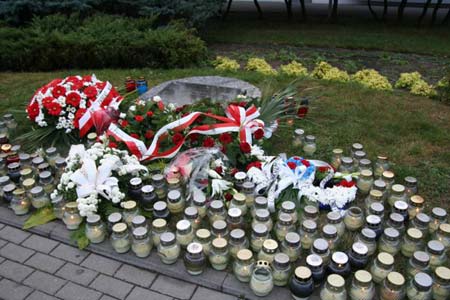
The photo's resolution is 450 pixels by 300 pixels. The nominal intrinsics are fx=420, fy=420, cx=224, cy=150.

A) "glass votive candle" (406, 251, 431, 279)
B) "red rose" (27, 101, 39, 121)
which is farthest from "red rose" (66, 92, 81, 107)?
"glass votive candle" (406, 251, 431, 279)

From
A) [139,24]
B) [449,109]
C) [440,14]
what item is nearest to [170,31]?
[139,24]

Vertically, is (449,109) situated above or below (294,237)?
below

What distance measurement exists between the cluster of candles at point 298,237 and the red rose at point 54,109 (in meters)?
1.15

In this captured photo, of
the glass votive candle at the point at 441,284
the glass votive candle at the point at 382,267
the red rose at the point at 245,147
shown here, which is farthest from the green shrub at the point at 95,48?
the glass votive candle at the point at 441,284

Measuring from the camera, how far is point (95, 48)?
765 centimetres

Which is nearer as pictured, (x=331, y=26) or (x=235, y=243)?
(x=235, y=243)

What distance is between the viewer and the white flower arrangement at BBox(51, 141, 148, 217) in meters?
3.73

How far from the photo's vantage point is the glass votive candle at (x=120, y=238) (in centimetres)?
338

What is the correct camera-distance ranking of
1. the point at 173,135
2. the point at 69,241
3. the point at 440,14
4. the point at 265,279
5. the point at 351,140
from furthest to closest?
the point at 440,14 → the point at 351,140 → the point at 173,135 → the point at 69,241 → the point at 265,279

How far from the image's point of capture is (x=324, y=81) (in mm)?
6828

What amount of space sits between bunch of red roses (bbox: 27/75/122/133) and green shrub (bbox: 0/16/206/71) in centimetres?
275

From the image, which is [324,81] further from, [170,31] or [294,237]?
[294,237]

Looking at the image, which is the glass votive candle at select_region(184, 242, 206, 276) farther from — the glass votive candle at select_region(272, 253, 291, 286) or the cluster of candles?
the glass votive candle at select_region(272, 253, 291, 286)

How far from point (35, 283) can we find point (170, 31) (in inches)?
225
